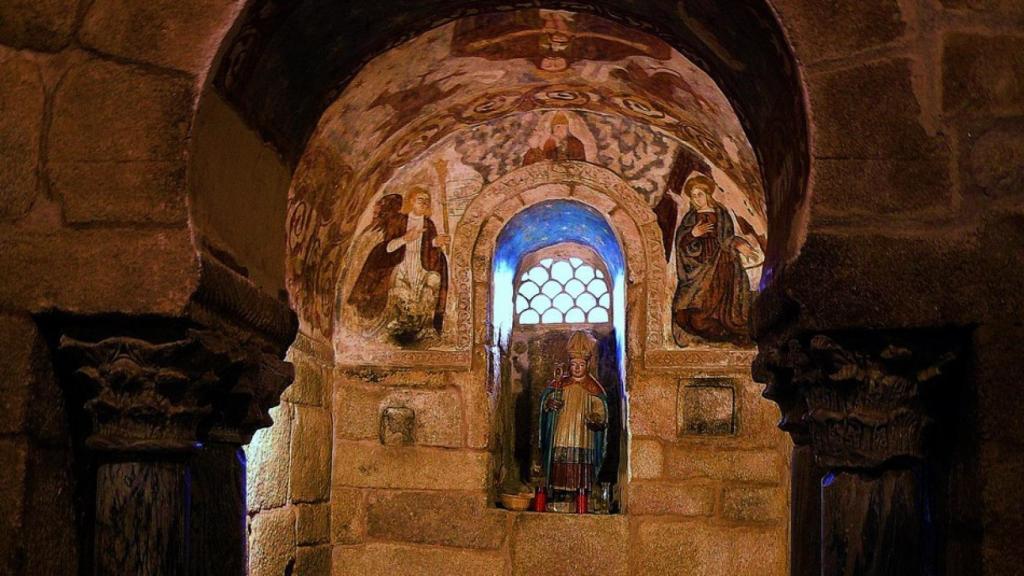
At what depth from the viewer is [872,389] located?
2854 millimetres

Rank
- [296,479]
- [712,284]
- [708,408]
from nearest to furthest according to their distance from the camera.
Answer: [296,479], [708,408], [712,284]

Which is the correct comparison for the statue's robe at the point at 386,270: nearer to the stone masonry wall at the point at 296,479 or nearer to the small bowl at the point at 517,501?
the stone masonry wall at the point at 296,479

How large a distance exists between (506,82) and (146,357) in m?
3.67

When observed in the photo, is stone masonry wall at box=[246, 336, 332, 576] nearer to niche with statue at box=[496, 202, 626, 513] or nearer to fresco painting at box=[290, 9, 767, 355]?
fresco painting at box=[290, 9, 767, 355]

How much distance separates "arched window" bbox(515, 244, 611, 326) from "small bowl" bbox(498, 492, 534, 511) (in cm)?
154

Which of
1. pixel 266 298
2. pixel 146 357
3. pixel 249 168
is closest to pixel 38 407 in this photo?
pixel 146 357

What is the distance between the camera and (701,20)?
12.9 feet

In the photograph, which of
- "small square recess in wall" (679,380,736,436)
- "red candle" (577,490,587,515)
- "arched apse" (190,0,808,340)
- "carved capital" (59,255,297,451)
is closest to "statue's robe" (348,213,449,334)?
"red candle" (577,490,587,515)

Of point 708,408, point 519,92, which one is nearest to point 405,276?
point 519,92

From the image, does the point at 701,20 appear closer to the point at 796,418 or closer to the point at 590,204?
the point at 796,418

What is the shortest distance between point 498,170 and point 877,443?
461 centimetres

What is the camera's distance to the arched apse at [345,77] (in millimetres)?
3293

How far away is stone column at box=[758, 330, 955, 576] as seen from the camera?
282 cm

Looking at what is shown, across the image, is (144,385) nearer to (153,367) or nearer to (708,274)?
(153,367)
